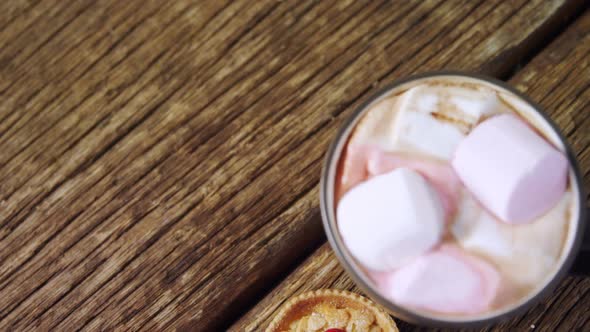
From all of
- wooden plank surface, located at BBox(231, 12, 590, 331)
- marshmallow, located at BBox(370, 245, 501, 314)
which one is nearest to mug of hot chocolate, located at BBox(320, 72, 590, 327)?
marshmallow, located at BBox(370, 245, 501, 314)

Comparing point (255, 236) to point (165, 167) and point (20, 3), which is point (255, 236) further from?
point (20, 3)

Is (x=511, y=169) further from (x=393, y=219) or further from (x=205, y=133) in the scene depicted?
(x=205, y=133)

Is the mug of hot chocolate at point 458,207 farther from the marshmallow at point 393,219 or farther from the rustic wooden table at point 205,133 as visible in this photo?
→ the rustic wooden table at point 205,133

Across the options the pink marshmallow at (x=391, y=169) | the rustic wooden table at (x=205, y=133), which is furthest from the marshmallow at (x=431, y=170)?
the rustic wooden table at (x=205, y=133)

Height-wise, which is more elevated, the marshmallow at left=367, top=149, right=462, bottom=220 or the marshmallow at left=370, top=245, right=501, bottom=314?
the marshmallow at left=367, top=149, right=462, bottom=220

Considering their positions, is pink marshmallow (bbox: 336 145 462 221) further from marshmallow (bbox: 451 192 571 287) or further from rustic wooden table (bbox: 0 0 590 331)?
rustic wooden table (bbox: 0 0 590 331)

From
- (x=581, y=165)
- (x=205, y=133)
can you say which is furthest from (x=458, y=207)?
(x=205, y=133)

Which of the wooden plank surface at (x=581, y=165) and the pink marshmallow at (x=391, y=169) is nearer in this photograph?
the pink marshmallow at (x=391, y=169)

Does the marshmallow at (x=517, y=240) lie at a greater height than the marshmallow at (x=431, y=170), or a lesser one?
lesser
